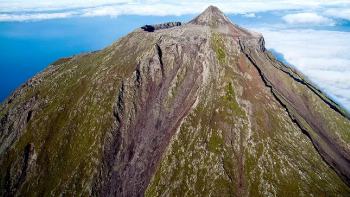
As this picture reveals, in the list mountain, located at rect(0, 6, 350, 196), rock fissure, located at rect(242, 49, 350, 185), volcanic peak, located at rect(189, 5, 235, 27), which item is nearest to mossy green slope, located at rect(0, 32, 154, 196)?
mountain, located at rect(0, 6, 350, 196)

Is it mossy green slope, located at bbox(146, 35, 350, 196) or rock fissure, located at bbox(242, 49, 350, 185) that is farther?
rock fissure, located at bbox(242, 49, 350, 185)

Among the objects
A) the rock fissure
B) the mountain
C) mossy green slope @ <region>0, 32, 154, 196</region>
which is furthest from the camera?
mossy green slope @ <region>0, 32, 154, 196</region>

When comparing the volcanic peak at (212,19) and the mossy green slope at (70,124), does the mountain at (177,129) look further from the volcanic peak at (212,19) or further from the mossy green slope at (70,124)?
the volcanic peak at (212,19)

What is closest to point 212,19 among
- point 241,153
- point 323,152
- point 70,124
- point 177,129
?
point 177,129

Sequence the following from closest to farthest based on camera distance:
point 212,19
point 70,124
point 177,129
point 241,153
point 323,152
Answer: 1. point 241,153
2. point 323,152
3. point 177,129
4. point 70,124
5. point 212,19

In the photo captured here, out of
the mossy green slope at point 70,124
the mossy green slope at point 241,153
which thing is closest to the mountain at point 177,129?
the mossy green slope at point 241,153

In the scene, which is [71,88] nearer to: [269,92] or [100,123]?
[100,123]

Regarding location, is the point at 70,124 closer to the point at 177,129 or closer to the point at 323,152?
the point at 177,129

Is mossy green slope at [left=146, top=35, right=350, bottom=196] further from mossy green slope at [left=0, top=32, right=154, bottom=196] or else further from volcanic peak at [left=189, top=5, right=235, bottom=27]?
volcanic peak at [left=189, top=5, right=235, bottom=27]

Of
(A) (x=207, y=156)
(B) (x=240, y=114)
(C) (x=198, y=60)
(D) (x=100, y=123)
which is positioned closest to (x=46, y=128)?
(D) (x=100, y=123)
